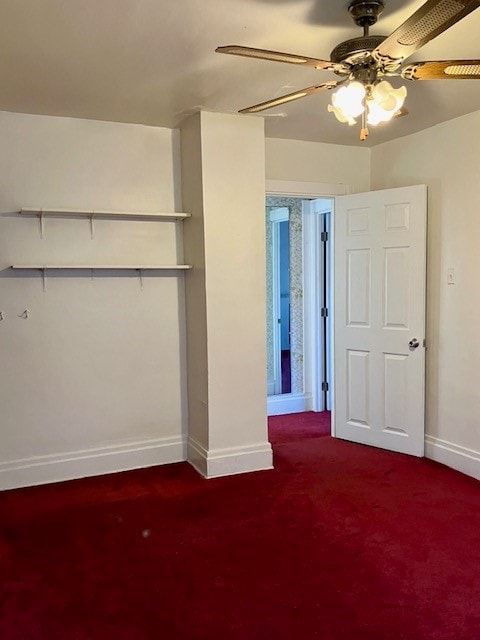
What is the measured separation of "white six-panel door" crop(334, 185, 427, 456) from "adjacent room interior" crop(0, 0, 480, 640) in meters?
0.02

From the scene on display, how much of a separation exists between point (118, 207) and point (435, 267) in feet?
7.53

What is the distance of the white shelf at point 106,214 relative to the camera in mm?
3451

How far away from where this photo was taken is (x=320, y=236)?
5.42 metres

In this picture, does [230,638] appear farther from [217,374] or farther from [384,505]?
[217,374]

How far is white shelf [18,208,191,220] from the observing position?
345 centimetres

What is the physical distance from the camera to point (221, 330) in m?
3.70

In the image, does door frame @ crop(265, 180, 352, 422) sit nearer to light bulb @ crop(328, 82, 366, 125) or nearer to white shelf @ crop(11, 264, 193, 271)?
white shelf @ crop(11, 264, 193, 271)

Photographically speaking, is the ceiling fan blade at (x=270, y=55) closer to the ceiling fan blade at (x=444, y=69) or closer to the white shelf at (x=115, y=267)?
the ceiling fan blade at (x=444, y=69)

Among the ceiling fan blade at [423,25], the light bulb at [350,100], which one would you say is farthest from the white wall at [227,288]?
the ceiling fan blade at [423,25]

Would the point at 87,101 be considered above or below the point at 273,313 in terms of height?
above

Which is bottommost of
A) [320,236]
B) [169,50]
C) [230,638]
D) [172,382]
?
[230,638]

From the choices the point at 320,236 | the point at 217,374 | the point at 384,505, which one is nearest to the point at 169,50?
the point at 217,374

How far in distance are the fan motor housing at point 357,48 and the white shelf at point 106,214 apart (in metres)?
1.77

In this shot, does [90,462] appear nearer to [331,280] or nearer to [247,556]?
[247,556]
